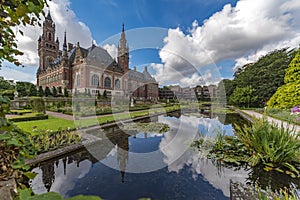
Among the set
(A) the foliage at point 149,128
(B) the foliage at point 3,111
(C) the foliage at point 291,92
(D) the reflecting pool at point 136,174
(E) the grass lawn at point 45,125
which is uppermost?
(C) the foliage at point 291,92

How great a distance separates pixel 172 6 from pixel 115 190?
341 inches

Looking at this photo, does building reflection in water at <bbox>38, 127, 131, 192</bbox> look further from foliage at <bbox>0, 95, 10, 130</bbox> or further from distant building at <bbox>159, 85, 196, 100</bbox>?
distant building at <bbox>159, 85, 196, 100</bbox>

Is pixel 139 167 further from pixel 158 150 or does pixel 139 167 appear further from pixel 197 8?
pixel 197 8

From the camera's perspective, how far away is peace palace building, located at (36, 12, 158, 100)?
86.5ft

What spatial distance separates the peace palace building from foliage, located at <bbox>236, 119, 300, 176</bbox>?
1866 centimetres

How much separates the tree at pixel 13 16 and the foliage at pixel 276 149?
4.63 meters

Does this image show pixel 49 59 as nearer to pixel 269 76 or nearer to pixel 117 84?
pixel 117 84

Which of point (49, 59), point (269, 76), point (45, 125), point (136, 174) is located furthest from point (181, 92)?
point (49, 59)

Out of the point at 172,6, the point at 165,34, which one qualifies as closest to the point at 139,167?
the point at 165,34

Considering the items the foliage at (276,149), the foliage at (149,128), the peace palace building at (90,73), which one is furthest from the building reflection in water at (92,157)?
the peace palace building at (90,73)

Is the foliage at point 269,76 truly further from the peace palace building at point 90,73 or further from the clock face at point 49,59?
the clock face at point 49,59

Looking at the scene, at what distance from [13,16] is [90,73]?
28.7 meters

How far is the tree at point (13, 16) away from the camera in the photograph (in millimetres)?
899

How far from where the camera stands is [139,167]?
364cm
